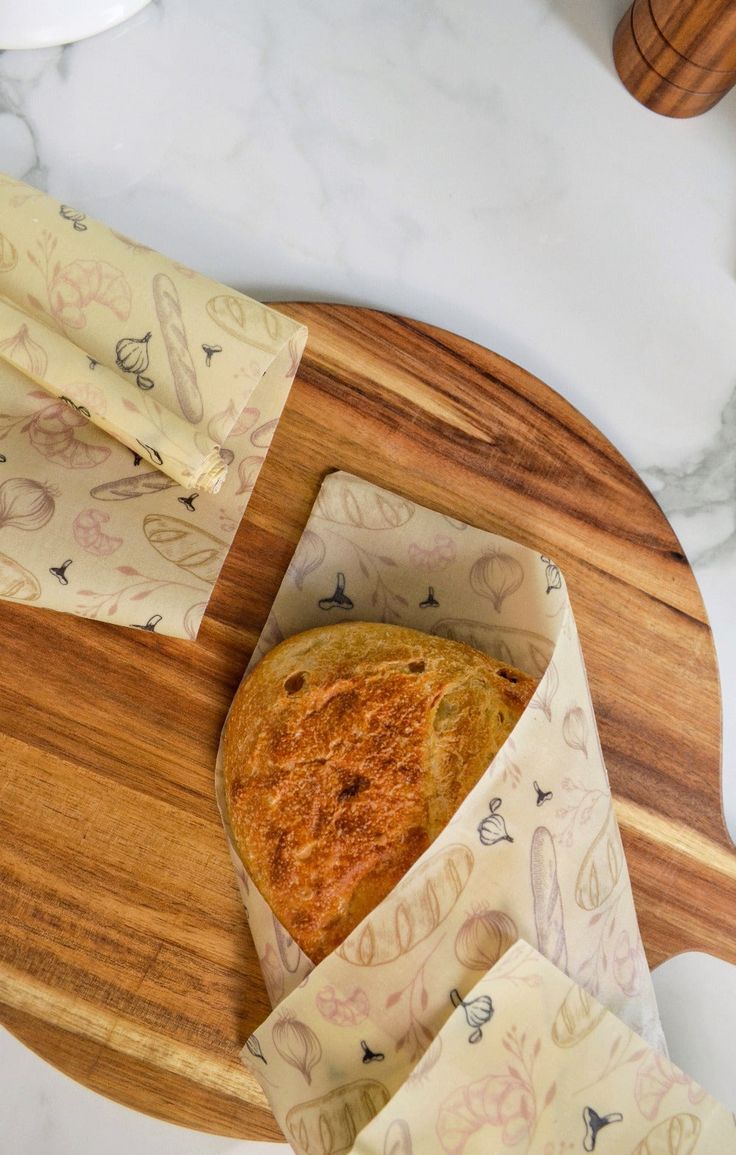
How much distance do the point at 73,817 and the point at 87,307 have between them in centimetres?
40

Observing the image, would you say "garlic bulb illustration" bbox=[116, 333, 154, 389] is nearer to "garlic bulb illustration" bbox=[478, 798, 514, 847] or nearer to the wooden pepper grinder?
"garlic bulb illustration" bbox=[478, 798, 514, 847]

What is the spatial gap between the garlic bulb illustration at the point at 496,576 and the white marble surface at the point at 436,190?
0.73ft

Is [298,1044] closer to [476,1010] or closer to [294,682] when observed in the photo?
[476,1010]

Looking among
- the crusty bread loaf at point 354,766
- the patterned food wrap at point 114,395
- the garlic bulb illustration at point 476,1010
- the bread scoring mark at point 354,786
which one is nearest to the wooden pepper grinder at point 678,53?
the patterned food wrap at point 114,395

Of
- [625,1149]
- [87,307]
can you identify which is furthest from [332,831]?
[87,307]

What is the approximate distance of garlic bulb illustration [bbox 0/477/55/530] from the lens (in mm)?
676

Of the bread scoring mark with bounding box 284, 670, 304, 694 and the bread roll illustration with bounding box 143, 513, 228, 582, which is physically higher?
the bread roll illustration with bounding box 143, 513, 228, 582

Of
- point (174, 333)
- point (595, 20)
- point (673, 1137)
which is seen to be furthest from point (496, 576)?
point (595, 20)

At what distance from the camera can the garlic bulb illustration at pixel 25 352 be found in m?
0.68

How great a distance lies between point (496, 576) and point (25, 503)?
379mm

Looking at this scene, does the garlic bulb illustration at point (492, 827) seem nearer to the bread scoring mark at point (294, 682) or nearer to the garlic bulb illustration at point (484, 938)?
the garlic bulb illustration at point (484, 938)

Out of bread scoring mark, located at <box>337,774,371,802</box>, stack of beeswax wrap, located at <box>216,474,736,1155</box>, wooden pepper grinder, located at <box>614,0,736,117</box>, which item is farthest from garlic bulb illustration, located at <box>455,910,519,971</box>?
wooden pepper grinder, located at <box>614,0,736,117</box>

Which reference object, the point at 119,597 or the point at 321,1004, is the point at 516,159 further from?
the point at 321,1004

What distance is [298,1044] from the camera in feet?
2.17
